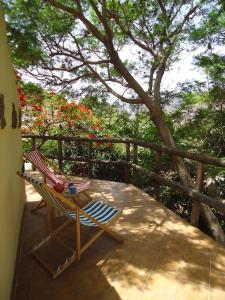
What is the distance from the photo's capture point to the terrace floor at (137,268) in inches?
90.7

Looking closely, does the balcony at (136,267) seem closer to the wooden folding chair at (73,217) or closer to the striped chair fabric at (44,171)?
the wooden folding chair at (73,217)

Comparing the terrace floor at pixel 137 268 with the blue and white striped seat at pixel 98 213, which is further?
the blue and white striped seat at pixel 98 213

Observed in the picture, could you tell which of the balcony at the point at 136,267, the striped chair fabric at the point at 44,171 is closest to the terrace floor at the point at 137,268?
the balcony at the point at 136,267

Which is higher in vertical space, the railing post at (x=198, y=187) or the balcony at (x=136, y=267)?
the railing post at (x=198, y=187)

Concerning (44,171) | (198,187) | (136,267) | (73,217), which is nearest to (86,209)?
(73,217)

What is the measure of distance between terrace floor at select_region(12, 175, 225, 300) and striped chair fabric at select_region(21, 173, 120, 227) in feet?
1.20

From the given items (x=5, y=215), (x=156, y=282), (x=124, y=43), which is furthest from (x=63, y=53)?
(x=156, y=282)

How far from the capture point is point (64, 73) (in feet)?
20.7

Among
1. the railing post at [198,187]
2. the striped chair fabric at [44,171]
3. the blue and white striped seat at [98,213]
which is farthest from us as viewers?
the striped chair fabric at [44,171]

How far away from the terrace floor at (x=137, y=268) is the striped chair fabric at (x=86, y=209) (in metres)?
0.36

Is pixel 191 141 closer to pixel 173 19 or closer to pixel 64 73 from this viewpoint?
pixel 173 19

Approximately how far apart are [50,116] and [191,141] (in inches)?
161

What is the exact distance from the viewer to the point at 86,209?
319cm

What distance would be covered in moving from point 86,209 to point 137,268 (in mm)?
901
